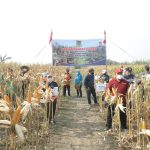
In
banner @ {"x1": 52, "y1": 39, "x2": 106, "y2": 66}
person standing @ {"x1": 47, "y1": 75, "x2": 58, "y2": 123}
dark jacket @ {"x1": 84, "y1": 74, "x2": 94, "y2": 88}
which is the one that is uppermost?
banner @ {"x1": 52, "y1": 39, "x2": 106, "y2": 66}

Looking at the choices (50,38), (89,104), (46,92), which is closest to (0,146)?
(46,92)

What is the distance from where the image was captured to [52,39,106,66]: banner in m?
17.7

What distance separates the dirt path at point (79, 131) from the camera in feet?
27.5

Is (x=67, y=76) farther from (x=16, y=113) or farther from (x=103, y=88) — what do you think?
(x=16, y=113)

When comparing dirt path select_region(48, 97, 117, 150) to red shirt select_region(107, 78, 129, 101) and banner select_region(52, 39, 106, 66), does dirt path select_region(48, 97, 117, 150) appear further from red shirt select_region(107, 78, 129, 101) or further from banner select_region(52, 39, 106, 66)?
banner select_region(52, 39, 106, 66)

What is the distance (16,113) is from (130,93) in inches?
192

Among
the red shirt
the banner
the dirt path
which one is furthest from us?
the banner

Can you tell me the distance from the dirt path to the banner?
3.92 meters

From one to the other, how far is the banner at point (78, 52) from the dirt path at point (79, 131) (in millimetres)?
3918

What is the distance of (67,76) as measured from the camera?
18766 mm

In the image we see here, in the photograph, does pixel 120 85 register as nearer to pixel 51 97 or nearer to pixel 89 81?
pixel 51 97

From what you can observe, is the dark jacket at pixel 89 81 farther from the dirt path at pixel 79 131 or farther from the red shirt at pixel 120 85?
the red shirt at pixel 120 85

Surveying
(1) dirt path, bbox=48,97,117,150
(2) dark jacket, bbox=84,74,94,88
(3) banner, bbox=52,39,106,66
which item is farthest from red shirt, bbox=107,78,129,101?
(3) banner, bbox=52,39,106,66

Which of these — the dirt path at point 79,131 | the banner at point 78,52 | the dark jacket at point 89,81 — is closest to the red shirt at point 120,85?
the dirt path at point 79,131
